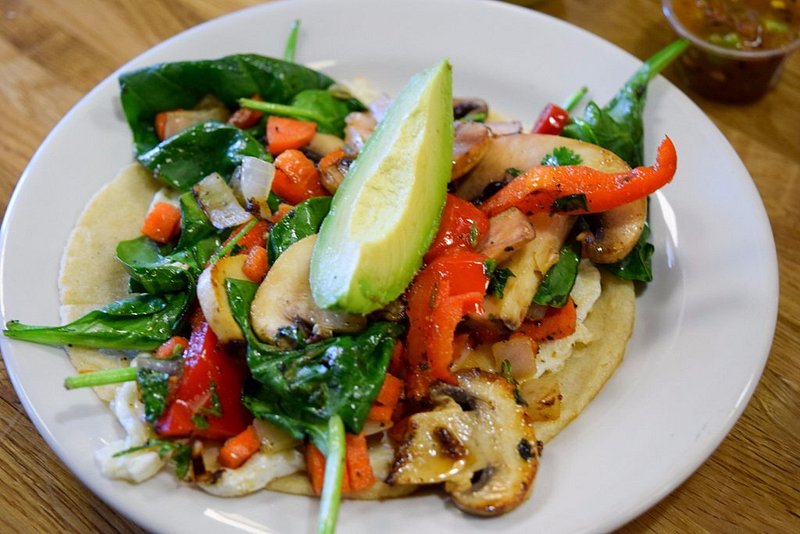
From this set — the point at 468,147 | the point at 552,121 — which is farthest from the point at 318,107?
the point at 552,121

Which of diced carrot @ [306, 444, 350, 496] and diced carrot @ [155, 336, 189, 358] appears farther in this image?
diced carrot @ [155, 336, 189, 358]

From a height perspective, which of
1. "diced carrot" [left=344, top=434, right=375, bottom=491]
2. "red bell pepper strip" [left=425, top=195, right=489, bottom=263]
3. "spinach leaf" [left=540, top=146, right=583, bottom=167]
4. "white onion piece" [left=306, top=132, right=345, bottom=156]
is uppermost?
"white onion piece" [left=306, top=132, right=345, bottom=156]

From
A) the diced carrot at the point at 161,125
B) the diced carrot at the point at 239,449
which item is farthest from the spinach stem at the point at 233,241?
the diced carrot at the point at 161,125

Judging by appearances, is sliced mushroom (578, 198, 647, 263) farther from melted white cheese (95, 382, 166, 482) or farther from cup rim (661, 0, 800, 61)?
melted white cheese (95, 382, 166, 482)

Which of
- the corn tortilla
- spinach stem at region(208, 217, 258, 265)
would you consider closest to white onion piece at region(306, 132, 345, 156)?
spinach stem at region(208, 217, 258, 265)

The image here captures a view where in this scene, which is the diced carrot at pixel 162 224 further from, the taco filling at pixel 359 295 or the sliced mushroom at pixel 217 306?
the sliced mushroom at pixel 217 306

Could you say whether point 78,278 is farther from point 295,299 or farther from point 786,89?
point 786,89
